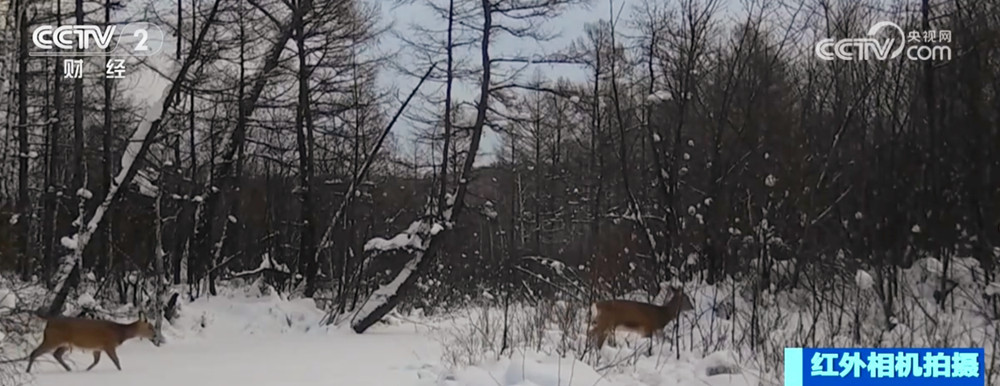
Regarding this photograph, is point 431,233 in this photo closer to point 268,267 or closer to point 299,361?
point 268,267

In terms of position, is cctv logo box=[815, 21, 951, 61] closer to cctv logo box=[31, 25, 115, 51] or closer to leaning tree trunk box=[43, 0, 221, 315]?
cctv logo box=[31, 25, 115, 51]

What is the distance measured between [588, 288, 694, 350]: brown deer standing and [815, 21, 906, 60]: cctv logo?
80.1 inches

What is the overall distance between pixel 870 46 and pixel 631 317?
231 centimetres

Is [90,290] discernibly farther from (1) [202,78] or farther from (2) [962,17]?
(2) [962,17]

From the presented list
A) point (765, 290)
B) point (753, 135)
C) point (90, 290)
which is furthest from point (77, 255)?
point (753, 135)

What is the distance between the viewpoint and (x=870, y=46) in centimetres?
435

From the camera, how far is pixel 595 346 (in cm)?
525

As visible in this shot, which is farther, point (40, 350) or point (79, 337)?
point (79, 337)

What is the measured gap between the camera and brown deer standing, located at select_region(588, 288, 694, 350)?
5.55 m

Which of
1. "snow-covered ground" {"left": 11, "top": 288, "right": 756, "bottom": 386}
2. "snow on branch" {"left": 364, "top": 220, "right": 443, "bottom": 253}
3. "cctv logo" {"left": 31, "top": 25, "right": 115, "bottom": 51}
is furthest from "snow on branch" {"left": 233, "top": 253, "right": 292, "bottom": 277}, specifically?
"cctv logo" {"left": 31, "top": 25, "right": 115, "bottom": 51}

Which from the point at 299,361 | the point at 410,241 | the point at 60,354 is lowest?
the point at 299,361

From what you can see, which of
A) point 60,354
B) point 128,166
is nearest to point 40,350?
point 60,354

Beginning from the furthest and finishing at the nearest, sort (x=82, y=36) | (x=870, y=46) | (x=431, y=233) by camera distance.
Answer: (x=431, y=233) < (x=82, y=36) < (x=870, y=46)

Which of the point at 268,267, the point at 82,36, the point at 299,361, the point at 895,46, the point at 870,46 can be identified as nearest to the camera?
the point at 895,46
